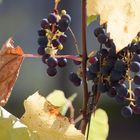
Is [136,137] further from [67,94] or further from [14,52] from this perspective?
[14,52]

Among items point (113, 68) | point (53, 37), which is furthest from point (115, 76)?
point (53, 37)

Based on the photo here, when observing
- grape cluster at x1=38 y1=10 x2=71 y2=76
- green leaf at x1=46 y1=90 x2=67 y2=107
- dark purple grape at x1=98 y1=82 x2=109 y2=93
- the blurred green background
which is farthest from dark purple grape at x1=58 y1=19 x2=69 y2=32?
the blurred green background

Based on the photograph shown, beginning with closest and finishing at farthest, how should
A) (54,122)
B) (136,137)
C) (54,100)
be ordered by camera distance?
(54,122) < (54,100) < (136,137)

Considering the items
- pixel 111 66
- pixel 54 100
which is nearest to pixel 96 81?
pixel 111 66

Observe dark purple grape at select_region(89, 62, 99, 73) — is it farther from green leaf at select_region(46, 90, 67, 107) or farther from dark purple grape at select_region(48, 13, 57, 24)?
green leaf at select_region(46, 90, 67, 107)

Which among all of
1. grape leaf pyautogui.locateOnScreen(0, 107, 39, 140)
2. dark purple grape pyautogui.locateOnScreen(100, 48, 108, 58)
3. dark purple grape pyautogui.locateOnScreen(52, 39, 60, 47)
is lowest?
grape leaf pyautogui.locateOnScreen(0, 107, 39, 140)

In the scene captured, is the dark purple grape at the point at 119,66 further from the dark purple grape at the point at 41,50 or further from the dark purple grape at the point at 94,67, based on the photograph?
the dark purple grape at the point at 41,50
